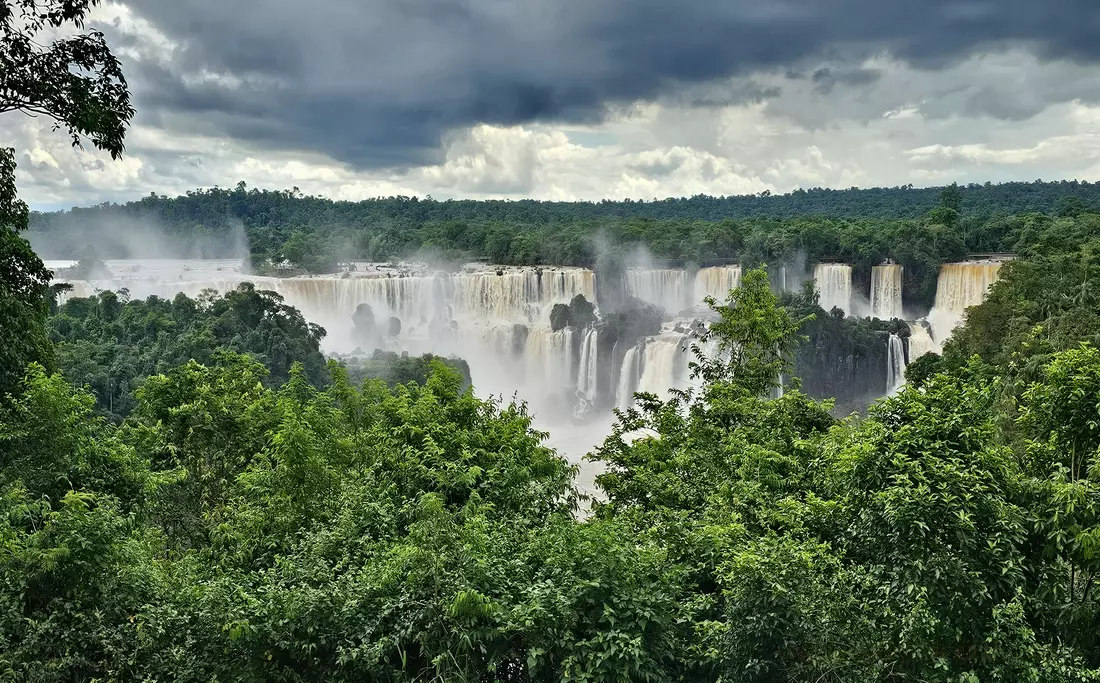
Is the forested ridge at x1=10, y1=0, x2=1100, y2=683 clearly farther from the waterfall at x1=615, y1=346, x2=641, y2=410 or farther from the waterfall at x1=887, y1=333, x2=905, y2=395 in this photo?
the waterfall at x1=887, y1=333, x2=905, y2=395

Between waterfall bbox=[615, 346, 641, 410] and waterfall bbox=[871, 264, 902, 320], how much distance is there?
16622mm

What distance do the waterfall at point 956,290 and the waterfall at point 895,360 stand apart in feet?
9.77

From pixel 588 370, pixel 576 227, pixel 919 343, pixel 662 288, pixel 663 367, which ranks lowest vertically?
pixel 588 370

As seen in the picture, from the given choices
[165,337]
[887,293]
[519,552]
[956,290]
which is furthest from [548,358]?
[519,552]

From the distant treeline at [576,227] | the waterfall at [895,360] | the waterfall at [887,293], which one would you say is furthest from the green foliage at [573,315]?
the waterfall at [887,293]

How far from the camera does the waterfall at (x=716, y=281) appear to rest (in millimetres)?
48188

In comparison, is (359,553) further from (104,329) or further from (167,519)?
(104,329)

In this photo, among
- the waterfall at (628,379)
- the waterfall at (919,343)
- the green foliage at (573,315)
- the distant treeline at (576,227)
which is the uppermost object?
the distant treeline at (576,227)

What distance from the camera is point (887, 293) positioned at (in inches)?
1850

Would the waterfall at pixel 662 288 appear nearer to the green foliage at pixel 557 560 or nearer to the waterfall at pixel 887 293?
the waterfall at pixel 887 293

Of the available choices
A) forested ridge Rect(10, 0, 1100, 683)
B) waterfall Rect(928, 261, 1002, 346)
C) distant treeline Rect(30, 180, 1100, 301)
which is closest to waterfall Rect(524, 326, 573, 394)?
distant treeline Rect(30, 180, 1100, 301)

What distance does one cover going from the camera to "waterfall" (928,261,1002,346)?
41750 millimetres

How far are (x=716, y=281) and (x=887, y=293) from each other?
9.72m

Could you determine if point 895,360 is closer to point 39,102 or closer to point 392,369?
point 392,369
